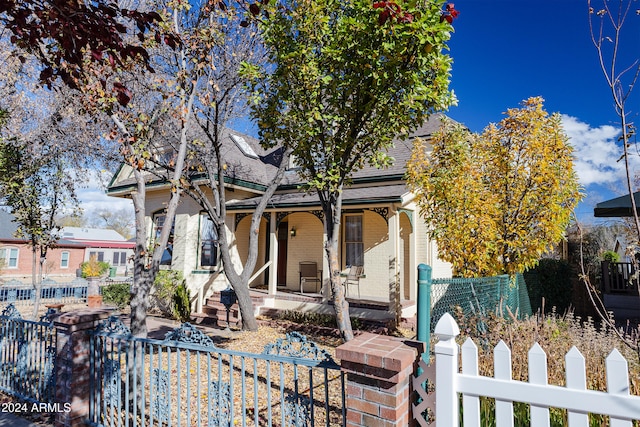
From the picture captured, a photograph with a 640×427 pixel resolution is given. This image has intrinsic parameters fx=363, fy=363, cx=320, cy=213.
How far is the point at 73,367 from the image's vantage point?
4.16 m

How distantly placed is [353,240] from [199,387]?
30.5 feet

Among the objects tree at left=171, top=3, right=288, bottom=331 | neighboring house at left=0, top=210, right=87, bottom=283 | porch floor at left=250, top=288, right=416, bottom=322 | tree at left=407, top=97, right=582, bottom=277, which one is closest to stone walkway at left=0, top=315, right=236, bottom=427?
tree at left=171, top=3, right=288, bottom=331

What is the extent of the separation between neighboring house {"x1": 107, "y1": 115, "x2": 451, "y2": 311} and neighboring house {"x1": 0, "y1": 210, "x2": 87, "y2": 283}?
21496 mm

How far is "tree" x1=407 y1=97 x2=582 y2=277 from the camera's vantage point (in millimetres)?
6898

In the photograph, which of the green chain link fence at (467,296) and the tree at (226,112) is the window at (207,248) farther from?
the green chain link fence at (467,296)

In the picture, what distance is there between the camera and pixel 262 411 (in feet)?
15.3

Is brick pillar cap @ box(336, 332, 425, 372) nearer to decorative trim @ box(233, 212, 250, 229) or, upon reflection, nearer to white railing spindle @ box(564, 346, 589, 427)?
white railing spindle @ box(564, 346, 589, 427)

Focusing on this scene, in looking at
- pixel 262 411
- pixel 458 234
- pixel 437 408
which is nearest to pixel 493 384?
pixel 437 408

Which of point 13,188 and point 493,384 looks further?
point 13,188

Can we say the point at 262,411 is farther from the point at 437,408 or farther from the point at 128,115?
the point at 128,115

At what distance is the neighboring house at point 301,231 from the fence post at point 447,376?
7167 millimetres

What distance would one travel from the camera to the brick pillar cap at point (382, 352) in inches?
93.4

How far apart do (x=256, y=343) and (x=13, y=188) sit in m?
8.06

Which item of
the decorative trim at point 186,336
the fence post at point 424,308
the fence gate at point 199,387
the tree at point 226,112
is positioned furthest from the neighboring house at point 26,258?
the fence post at point 424,308
